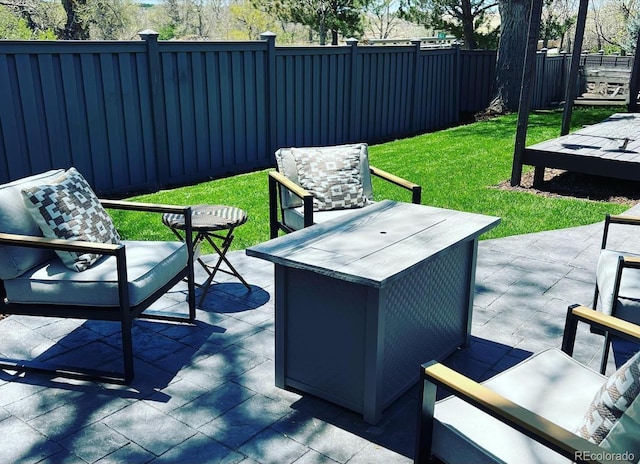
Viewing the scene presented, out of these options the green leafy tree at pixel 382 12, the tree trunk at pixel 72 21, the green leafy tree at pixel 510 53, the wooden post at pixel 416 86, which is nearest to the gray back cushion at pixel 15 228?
the wooden post at pixel 416 86

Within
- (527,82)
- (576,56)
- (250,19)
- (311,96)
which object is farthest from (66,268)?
(250,19)

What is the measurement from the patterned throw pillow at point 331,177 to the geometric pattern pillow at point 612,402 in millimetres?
2939

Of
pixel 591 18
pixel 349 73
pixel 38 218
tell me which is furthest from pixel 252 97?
pixel 591 18

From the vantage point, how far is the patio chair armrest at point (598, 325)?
2281mm

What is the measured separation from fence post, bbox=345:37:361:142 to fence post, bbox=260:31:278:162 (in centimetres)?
160

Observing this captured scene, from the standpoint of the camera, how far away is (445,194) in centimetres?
672

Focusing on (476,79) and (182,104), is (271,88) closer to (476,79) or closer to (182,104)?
(182,104)

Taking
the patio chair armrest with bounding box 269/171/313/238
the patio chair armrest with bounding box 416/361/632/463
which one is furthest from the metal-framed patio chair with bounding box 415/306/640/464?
the patio chair armrest with bounding box 269/171/313/238

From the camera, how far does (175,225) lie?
393 centimetres

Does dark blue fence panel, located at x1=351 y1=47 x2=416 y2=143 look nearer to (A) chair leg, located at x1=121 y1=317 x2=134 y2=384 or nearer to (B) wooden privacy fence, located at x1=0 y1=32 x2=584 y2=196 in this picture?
(B) wooden privacy fence, located at x1=0 y1=32 x2=584 y2=196

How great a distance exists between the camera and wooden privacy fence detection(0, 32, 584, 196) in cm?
637

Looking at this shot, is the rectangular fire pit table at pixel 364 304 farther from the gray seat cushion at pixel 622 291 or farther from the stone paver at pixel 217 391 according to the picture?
the gray seat cushion at pixel 622 291

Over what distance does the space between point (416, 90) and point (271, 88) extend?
145 inches

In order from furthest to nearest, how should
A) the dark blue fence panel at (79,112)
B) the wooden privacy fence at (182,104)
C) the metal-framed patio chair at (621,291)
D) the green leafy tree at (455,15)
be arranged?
the green leafy tree at (455,15) < the wooden privacy fence at (182,104) < the dark blue fence panel at (79,112) < the metal-framed patio chair at (621,291)
